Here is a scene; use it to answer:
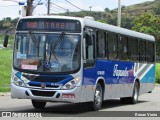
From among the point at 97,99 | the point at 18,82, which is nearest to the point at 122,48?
the point at 97,99

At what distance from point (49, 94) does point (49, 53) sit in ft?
4.17

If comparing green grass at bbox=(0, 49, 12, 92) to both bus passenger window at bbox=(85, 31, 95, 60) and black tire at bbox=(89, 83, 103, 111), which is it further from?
bus passenger window at bbox=(85, 31, 95, 60)

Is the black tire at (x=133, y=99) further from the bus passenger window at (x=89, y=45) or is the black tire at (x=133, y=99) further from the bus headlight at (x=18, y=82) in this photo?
the bus headlight at (x=18, y=82)

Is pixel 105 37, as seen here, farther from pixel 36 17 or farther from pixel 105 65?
pixel 36 17

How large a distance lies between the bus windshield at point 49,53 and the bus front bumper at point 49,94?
2.07 feet

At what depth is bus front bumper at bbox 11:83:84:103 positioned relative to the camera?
1510cm

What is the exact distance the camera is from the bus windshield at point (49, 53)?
1535cm

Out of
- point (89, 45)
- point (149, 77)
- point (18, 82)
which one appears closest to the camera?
point (18, 82)

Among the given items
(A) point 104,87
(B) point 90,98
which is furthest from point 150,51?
(B) point 90,98

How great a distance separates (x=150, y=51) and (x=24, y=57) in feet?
32.2

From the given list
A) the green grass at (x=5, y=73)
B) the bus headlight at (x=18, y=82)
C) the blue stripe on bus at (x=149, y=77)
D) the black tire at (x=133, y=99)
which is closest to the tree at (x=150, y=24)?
the green grass at (x=5, y=73)

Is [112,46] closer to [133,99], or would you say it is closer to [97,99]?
[97,99]

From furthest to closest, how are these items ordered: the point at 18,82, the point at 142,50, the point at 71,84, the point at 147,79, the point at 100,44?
the point at 147,79, the point at 142,50, the point at 100,44, the point at 18,82, the point at 71,84

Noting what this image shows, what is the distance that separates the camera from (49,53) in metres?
15.5
